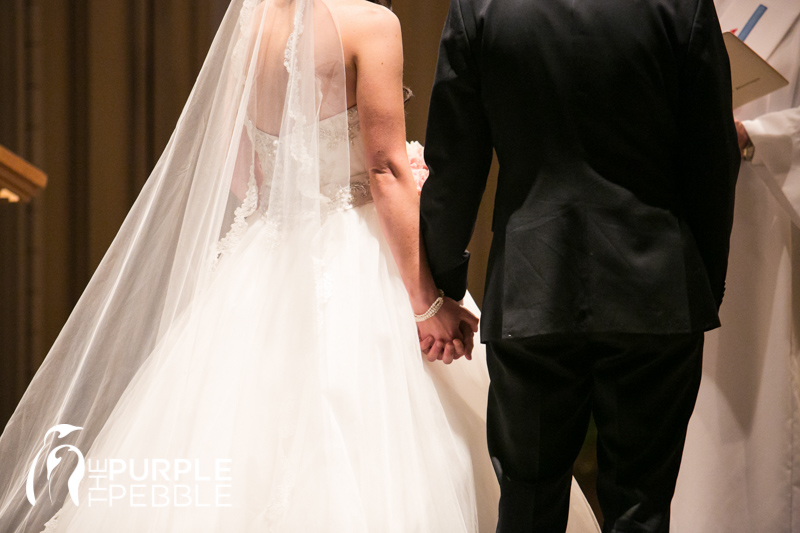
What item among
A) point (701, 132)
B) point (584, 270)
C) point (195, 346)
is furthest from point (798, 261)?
point (195, 346)

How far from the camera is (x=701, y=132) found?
1132mm

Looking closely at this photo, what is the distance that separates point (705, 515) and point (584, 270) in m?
1.07

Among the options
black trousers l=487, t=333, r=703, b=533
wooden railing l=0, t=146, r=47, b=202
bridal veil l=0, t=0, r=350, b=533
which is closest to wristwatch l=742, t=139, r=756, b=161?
black trousers l=487, t=333, r=703, b=533

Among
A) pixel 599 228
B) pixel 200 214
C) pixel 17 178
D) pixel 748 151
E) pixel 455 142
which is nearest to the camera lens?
pixel 17 178

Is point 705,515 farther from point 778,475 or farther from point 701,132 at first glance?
point 701,132

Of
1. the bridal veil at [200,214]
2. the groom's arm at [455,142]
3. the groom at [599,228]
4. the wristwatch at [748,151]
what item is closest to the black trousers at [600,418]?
the groom at [599,228]

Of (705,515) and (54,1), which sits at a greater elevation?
(54,1)

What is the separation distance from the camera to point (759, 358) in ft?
5.74

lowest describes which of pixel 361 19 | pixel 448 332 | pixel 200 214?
pixel 448 332

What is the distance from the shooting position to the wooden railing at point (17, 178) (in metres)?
0.68

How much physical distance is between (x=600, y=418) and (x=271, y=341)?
24.2 inches

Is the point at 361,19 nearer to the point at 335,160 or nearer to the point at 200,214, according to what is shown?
the point at 335,160

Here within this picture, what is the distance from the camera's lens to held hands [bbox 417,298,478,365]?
140 cm

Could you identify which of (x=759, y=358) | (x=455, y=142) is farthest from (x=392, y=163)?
(x=759, y=358)
